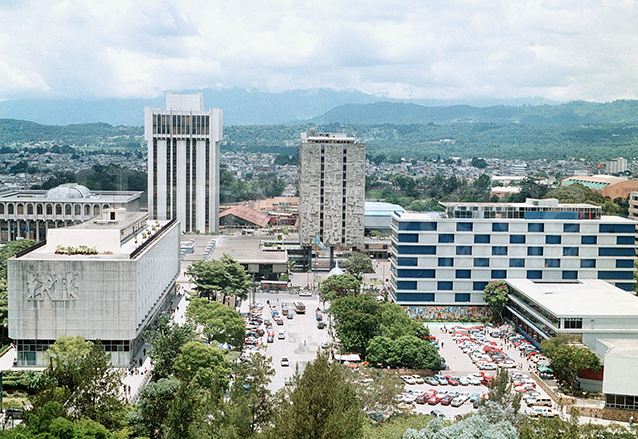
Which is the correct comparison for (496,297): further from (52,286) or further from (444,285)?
(52,286)

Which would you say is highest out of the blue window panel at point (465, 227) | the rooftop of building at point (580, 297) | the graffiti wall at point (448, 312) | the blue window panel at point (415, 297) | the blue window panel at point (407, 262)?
the blue window panel at point (465, 227)

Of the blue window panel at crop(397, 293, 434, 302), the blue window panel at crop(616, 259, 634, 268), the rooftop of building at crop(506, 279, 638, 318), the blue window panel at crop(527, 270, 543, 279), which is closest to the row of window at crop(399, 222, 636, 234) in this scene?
the blue window panel at crop(616, 259, 634, 268)

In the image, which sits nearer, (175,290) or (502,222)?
(502,222)

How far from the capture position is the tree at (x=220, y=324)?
4425cm

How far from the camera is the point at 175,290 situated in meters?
63.5

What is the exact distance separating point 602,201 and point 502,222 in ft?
157

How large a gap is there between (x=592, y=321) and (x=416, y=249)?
14943mm

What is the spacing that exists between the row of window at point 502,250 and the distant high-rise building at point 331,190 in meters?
21.9

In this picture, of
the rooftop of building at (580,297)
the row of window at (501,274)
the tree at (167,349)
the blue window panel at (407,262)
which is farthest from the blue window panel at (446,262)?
the tree at (167,349)

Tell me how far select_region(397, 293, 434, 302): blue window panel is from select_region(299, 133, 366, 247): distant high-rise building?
2194 centimetres

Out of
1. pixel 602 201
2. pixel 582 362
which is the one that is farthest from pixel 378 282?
pixel 602 201

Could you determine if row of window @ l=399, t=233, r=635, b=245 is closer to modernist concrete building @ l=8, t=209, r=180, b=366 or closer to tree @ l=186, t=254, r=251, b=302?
tree @ l=186, t=254, r=251, b=302

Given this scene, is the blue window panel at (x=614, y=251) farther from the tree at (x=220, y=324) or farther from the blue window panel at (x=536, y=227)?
the tree at (x=220, y=324)

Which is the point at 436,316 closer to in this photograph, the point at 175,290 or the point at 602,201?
the point at 175,290
